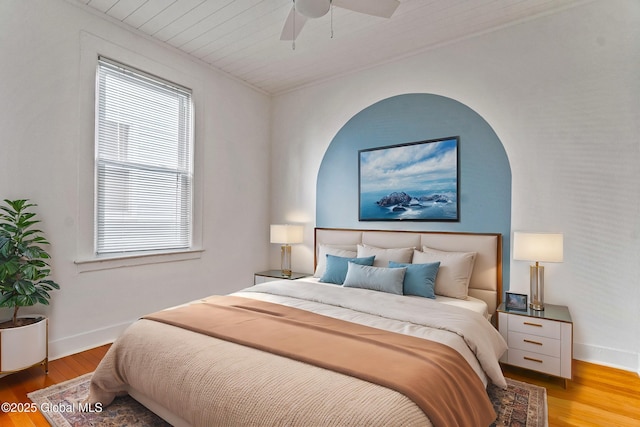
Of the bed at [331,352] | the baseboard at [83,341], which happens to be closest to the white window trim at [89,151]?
the baseboard at [83,341]

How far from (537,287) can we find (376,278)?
1.30 meters

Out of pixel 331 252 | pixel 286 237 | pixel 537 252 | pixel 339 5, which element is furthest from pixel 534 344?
pixel 339 5

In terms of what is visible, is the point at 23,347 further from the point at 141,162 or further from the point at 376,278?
the point at 376,278

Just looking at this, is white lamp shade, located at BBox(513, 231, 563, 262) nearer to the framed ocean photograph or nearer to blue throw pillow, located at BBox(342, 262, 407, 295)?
the framed ocean photograph

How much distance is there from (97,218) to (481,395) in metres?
3.27

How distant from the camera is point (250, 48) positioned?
11.7ft

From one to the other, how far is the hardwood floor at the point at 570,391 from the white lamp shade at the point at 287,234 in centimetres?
209

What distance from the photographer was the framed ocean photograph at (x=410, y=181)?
3387 millimetres

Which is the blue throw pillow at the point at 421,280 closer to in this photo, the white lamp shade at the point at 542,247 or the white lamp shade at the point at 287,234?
the white lamp shade at the point at 542,247

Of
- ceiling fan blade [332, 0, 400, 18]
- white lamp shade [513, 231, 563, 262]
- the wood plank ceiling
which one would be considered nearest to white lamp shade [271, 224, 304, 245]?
the wood plank ceiling

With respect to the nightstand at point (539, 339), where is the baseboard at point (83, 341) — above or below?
below

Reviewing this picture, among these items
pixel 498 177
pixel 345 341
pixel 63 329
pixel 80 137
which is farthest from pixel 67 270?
pixel 498 177

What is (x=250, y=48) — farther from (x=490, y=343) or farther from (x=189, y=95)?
(x=490, y=343)

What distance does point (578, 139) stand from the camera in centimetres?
282
